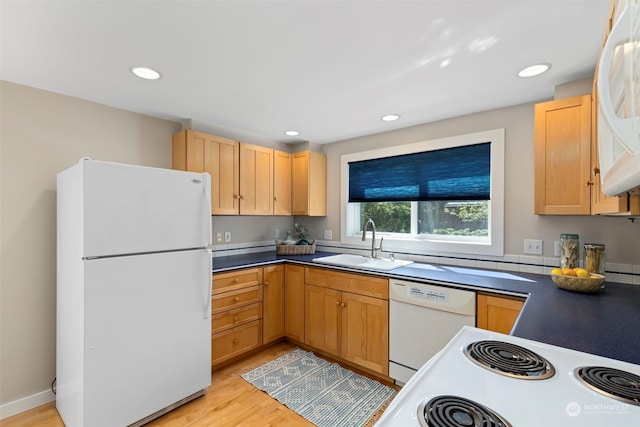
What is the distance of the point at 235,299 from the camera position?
2.62 m

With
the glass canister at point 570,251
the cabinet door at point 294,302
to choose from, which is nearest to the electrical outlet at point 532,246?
the glass canister at point 570,251

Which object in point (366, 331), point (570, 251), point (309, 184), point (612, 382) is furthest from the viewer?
point (309, 184)

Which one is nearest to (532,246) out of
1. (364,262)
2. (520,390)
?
(364,262)

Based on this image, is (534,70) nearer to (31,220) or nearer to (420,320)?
(420,320)

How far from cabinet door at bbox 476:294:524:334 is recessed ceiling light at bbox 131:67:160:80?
8.28 feet

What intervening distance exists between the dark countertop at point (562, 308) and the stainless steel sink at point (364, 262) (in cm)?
9

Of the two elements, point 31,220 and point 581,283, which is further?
point 31,220

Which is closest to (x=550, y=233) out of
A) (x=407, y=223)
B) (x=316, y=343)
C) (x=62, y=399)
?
(x=407, y=223)

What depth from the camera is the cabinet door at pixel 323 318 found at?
8.79 feet

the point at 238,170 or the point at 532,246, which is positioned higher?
the point at 238,170

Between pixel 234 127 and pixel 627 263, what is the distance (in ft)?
11.0

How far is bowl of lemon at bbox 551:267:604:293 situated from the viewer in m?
1.68

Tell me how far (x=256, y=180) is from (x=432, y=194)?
5.97 feet

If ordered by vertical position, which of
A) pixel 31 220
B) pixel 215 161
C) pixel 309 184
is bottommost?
pixel 31 220
